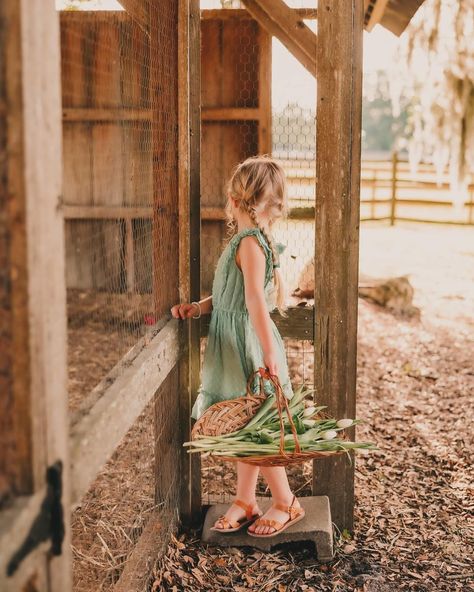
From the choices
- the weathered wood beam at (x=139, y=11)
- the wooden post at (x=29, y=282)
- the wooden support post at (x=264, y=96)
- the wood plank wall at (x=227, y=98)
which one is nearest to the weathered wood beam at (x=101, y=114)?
the weathered wood beam at (x=139, y=11)

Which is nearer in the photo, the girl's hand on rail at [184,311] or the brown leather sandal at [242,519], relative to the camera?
the girl's hand on rail at [184,311]

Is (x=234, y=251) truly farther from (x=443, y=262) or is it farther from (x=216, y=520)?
(x=443, y=262)

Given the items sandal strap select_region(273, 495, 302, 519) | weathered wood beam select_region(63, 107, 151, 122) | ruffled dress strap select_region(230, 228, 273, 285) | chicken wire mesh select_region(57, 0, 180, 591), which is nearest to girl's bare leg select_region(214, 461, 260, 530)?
sandal strap select_region(273, 495, 302, 519)

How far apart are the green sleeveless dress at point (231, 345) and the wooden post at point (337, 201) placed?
246 millimetres

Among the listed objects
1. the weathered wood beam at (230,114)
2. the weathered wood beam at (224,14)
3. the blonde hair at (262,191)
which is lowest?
the blonde hair at (262,191)

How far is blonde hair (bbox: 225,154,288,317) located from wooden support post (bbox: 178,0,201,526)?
24 cm

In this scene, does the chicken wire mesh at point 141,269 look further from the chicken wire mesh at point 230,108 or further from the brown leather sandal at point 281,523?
the chicken wire mesh at point 230,108

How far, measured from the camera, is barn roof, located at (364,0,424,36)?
551cm

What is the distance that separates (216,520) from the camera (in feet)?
12.5

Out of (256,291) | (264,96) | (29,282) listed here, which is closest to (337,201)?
(256,291)

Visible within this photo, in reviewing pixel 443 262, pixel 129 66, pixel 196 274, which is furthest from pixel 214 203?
pixel 443 262

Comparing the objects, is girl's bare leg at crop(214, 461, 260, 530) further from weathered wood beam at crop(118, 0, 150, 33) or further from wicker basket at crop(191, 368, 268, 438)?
weathered wood beam at crop(118, 0, 150, 33)

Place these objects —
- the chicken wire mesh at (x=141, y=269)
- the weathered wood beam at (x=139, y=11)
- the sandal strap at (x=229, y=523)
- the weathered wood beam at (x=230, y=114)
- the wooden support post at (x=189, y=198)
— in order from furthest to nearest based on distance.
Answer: the weathered wood beam at (x=230, y=114) < the sandal strap at (x=229, y=523) < the wooden support post at (x=189, y=198) < the chicken wire mesh at (x=141, y=269) < the weathered wood beam at (x=139, y=11)

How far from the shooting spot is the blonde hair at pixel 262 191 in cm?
342
